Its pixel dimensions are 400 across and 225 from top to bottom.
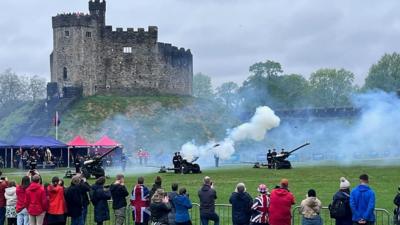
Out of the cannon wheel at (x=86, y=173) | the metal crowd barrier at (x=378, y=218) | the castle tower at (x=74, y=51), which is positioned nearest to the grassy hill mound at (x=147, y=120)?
the castle tower at (x=74, y=51)

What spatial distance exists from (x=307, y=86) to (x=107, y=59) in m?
64.5

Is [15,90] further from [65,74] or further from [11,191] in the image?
[11,191]

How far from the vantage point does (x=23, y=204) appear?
2266cm

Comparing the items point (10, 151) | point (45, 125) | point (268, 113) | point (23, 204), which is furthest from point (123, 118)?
point (23, 204)

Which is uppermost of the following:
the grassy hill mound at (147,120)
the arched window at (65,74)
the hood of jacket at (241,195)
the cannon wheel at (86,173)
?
the arched window at (65,74)

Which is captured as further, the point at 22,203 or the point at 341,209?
the point at 22,203

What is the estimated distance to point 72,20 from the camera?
9562 cm

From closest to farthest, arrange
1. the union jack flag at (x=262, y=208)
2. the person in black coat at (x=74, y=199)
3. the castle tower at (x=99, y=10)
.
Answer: the union jack flag at (x=262, y=208), the person in black coat at (x=74, y=199), the castle tower at (x=99, y=10)

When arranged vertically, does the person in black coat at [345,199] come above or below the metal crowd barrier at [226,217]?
above

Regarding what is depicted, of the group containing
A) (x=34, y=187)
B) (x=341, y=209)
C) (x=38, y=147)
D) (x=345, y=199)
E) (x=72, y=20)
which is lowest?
(x=341, y=209)

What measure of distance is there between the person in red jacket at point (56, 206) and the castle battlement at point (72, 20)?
75276 mm

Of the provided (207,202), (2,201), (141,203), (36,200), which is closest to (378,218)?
(207,202)

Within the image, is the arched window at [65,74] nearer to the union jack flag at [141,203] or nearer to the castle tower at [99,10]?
the castle tower at [99,10]

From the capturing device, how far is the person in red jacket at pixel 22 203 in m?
22.6
